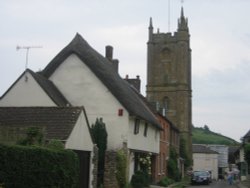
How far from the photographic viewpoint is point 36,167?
14.2m

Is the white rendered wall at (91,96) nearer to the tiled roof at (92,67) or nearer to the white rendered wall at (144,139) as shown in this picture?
the tiled roof at (92,67)

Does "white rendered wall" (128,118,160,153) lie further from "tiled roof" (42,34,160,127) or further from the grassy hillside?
the grassy hillside

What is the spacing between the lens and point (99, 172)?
2591 centimetres

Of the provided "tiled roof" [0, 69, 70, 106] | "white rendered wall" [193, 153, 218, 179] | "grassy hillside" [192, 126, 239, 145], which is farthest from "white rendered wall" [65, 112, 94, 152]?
"grassy hillside" [192, 126, 239, 145]

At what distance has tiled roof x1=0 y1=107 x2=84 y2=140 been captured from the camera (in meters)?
19.6

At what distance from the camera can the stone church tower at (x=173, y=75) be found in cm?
7325

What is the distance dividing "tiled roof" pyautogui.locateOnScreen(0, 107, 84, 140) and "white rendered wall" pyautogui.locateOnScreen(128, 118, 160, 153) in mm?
8340

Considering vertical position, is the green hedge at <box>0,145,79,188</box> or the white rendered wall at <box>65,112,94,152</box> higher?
the white rendered wall at <box>65,112,94,152</box>

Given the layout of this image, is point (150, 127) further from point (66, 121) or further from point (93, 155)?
point (66, 121)

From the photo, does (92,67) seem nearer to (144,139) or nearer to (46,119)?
(144,139)

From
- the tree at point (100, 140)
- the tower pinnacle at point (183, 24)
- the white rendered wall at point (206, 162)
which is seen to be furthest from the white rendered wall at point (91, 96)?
the white rendered wall at point (206, 162)

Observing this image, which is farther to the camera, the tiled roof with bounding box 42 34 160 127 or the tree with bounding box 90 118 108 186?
the tiled roof with bounding box 42 34 160 127

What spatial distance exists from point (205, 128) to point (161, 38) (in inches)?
4130

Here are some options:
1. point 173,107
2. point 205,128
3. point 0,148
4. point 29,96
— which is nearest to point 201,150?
point 173,107
